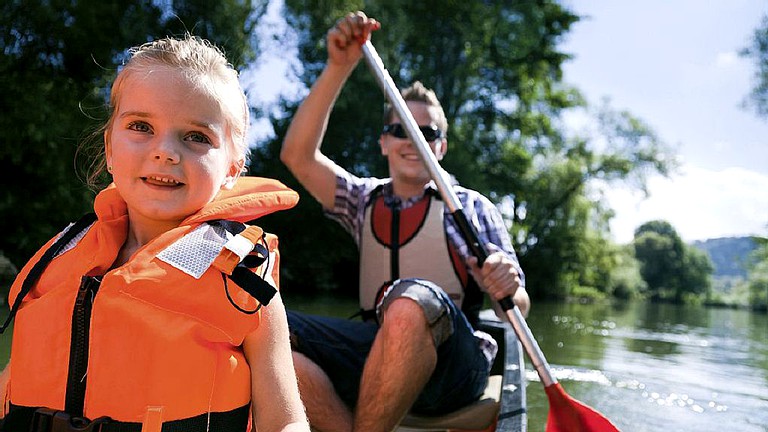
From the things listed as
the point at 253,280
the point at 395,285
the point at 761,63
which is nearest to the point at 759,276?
the point at 761,63

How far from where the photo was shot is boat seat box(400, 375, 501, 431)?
6.97 ft

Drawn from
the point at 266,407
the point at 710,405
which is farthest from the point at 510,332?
the point at 266,407

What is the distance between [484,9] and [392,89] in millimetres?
13628

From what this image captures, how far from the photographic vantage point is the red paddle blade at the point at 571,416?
2271 millimetres

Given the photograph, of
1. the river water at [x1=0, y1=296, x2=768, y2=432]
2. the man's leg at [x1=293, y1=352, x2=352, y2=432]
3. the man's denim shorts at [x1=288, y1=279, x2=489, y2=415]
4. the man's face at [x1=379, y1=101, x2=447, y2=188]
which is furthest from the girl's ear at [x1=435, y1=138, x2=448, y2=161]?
the river water at [x1=0, y1=296, x2=768, y2=432]

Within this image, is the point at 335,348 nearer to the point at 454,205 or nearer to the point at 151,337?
the point at 454,205

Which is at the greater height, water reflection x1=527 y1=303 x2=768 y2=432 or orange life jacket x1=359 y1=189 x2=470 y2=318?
orange life jacket x1=359 y1=189 x2=470 y2=318

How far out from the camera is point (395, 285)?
1886mm

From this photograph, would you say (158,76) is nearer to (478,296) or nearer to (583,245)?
(478,296)

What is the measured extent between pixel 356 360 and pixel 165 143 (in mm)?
1291

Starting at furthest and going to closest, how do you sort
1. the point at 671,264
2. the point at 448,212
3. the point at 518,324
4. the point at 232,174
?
the point at 671,264
the point at 448,212
the point at 518,324
the point at 232,174

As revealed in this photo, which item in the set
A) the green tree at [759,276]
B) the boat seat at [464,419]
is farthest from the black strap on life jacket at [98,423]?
the green tree at [759,276]

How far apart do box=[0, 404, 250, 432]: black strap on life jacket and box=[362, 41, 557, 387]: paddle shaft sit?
132 centimetres

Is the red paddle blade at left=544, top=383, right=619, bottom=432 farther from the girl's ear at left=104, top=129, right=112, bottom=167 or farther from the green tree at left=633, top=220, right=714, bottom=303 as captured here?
the green tree at left=633, top=220, right=714, bottom=303
